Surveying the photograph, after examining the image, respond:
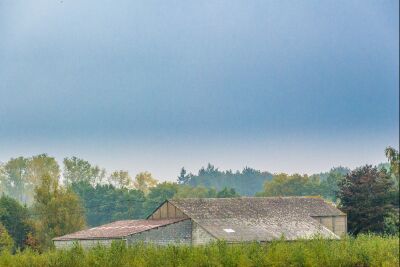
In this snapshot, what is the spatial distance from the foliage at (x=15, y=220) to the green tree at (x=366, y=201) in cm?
2236

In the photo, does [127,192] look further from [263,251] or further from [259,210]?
[263,251]

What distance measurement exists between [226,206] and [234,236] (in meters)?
5.46

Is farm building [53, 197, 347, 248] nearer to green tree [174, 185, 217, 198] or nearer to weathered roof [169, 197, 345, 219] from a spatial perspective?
weathered roof [169, 197, 345, 219]

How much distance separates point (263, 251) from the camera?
34.3 m

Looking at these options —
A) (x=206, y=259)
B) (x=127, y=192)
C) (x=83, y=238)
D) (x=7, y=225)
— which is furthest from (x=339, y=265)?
(x=127, y=192)

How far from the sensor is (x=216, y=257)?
32062mm

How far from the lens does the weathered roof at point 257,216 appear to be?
1886 inches

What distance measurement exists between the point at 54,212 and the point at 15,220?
2845 mm

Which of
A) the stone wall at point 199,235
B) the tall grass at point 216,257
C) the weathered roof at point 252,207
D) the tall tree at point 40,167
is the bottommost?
the tall grass at point 216,257

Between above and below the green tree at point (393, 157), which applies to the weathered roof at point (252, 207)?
below

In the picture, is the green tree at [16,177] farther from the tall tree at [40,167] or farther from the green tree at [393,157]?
the green tree at [393,157]

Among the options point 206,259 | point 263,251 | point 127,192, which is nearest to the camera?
point 206,259

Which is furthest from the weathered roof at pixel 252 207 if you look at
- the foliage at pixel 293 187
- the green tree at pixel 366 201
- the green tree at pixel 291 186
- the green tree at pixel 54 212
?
the green tree at pixel 291 186

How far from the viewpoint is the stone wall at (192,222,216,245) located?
154 feet
